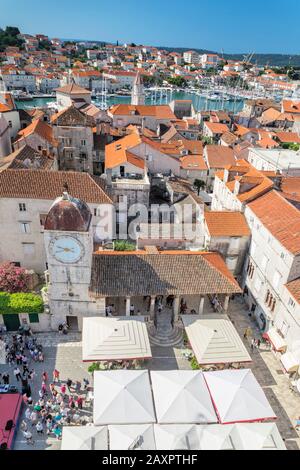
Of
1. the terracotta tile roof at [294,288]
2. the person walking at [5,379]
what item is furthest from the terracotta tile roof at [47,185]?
the terracotta tile roof at [294,288]

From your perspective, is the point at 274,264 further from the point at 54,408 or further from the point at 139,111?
the point at 139,111

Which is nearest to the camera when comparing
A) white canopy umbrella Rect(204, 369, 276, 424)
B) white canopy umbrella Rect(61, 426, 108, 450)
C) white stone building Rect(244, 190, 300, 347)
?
white canopy umbrella Rect(61, 426, 108, 450)

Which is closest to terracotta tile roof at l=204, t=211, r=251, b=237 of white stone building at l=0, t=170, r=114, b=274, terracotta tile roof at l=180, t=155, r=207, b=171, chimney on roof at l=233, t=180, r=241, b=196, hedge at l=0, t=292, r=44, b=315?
chimney on roof at l=233, t=180, r=241, b=196

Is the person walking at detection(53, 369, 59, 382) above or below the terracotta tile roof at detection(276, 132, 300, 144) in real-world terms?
below

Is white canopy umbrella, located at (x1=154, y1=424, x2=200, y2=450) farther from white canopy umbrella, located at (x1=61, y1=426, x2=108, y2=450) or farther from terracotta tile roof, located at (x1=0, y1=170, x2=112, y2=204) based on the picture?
terracotta tile roof, located at (x1=0, y1=170, x2=112, y2=204)

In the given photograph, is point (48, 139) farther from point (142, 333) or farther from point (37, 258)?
point (142, 333)

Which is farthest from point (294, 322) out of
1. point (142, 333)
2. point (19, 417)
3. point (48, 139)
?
point (48, 139)

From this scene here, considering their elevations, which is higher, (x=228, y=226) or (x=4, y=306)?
(x=228, y=226)
